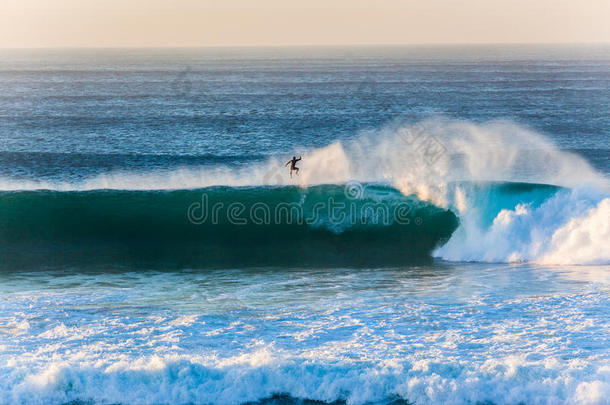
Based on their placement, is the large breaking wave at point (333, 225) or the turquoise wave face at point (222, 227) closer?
the large breaking wave at point (333, 225)

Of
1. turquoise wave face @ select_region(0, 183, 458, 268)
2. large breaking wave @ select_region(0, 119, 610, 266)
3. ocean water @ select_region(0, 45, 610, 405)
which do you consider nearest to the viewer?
ocean water @ select_region(0, 45, 610, 405)

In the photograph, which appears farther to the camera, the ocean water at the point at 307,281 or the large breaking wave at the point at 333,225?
the large breaking wave at the point at 333,225

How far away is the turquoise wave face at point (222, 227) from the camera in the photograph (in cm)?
1370

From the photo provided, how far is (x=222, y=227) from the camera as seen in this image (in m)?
15.4

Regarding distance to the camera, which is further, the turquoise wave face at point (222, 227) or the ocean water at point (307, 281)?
the turquoise wave face at point (222, 227)

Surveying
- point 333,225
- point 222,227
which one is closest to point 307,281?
point 333,225

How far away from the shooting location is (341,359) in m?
8.20

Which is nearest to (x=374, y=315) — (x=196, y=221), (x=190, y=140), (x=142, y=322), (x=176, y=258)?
(x=142, y=322)

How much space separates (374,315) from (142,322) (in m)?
3.31

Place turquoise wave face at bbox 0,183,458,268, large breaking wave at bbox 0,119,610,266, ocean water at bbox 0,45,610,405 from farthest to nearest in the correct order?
turquoise wave face at bbox 0,183,458,268, large breaking wave at bbox 0,119,610,266, ocean water at bbox 0,45,610,405

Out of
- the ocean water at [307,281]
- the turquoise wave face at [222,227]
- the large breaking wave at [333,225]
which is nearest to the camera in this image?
the ocean water at [307,281]

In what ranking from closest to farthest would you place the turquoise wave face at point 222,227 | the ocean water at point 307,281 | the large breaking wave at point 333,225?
the ocean water at point 307,281, the large breaking wave at point 333,225, the turquoise wave face at point 222,227

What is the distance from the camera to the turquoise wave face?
13695 millimetres

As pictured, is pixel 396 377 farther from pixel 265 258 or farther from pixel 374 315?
pixel 265 258
